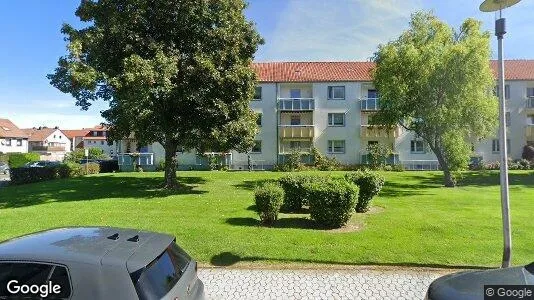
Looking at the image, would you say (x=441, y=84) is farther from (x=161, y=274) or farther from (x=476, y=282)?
(x=161, y=274)

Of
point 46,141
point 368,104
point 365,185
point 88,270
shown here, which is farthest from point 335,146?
point 46,141

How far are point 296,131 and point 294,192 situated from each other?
2531 cm

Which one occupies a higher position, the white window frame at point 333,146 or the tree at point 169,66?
the tree at point 169,66

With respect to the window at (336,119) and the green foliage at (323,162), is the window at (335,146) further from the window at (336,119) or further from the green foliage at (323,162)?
the green foliage at (323,162)

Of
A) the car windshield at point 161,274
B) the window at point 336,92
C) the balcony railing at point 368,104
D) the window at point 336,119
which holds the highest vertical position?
the window at point 336,92

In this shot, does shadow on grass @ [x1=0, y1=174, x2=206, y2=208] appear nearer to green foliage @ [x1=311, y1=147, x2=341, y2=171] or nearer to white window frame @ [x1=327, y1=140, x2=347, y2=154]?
green foliage @ [x1=311, y1=147, x2=341, y2=171]

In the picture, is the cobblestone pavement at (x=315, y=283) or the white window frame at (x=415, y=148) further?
the white window frame at (x=415, y=148)

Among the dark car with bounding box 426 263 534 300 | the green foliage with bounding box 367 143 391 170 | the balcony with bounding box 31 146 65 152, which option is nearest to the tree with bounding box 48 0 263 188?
the dark car with bounding box 426 263 534 300

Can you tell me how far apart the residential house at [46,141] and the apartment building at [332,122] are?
5272cm

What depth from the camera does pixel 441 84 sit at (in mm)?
21062

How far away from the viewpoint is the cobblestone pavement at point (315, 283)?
623 centimetres

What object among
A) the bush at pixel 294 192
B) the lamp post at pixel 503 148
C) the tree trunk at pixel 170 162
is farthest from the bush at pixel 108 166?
the lamp post at pixel 503 148

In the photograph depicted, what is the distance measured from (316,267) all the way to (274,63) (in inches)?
1361

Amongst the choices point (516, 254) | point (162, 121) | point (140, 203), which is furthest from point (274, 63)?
point (516, 254)
